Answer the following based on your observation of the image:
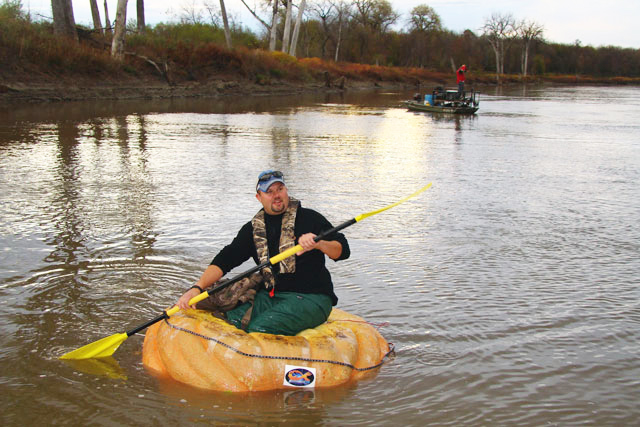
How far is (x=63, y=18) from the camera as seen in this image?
28.2 meters

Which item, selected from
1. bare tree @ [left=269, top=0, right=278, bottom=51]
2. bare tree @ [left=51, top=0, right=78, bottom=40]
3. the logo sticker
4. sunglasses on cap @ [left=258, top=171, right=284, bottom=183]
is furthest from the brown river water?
bare tree @ [left=269, top=0, right=278, bottom=51]

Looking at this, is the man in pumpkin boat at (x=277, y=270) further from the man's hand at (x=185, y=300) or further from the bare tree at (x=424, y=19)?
the bare tree at (x=424, y=19)

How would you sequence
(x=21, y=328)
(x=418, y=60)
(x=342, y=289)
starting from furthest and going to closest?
(x=418, y=60) < (x=342, y=289) < (x=21, y=328)

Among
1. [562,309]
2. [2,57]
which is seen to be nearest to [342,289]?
[562,309]

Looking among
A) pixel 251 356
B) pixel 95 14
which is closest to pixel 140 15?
pixel 95 14

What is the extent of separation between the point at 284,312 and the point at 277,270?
328 millimetres

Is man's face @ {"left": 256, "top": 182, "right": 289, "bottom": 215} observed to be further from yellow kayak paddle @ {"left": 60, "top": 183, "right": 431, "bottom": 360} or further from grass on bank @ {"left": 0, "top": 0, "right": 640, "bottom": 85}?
grass on bank @ {"left": 0, "top": 0, "right": 640, "bottom": 85}

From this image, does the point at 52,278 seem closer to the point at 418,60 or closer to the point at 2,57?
the point at 2,57

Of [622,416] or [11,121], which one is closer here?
[622,416]

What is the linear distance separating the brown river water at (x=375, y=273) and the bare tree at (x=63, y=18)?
17308 mm

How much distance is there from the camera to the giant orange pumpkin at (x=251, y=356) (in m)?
3.47

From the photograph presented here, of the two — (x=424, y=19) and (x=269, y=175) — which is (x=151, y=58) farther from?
(x=424, y=19)

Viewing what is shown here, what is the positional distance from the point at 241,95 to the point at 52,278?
29.3 m

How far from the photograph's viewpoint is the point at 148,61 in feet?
97.6
